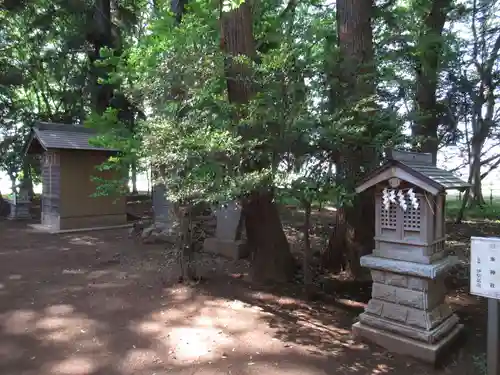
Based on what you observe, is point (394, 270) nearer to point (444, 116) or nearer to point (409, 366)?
point (409, 366)

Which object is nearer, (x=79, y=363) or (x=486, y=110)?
(x=79, y=363)

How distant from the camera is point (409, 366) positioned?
411 centimetres

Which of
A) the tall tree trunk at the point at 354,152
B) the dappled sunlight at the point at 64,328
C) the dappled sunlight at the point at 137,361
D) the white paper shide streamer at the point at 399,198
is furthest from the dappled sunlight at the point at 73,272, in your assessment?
the white paper shide streamer at the point at 399,198

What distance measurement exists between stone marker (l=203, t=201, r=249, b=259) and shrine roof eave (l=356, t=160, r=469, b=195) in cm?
411

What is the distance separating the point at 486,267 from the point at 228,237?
235 inches

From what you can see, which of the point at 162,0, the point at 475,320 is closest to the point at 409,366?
the point at 475,320

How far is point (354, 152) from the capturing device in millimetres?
5258

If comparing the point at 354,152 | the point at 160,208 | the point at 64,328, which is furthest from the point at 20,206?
the point at 354,152

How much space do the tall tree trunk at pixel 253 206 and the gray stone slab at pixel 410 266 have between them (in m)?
1.72

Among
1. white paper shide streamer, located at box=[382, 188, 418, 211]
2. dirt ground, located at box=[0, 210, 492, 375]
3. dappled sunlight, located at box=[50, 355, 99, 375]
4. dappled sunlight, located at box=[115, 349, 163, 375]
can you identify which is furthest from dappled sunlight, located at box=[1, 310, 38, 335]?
white paper shide streamer, located at box=[382, 188, 418, 211]

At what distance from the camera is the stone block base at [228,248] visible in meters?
8.28

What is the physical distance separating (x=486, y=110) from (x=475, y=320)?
970cm

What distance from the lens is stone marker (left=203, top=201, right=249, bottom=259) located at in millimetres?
8305

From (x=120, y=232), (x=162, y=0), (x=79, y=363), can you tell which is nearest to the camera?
(x=79, y=363)
